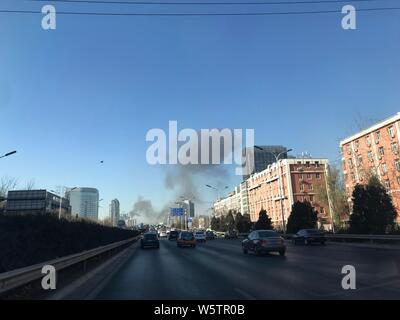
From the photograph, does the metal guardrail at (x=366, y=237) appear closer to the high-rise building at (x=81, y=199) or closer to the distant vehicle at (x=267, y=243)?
the distant vehicle at (x=267, y=243)

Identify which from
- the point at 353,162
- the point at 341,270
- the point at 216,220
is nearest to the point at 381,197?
the point at 341,270

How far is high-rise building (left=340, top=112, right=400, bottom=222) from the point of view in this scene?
67.0 m

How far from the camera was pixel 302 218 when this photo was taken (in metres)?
53.9

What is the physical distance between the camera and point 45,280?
12.0m

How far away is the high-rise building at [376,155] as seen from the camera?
6700 cm

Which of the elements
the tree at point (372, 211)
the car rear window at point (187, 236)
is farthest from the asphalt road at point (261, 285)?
the car rear window at point (187, 236)

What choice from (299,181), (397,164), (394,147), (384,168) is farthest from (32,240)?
(299,181)

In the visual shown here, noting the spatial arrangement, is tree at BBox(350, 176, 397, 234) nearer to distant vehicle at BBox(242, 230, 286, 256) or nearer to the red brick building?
distant vehicle at BBox(242, 230, 286, 256)

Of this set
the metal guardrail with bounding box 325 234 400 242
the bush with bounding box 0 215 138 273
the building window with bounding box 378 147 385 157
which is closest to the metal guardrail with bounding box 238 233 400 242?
the metal guardrail with bounding box 325 234 400 242

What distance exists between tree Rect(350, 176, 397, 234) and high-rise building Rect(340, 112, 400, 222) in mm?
16741

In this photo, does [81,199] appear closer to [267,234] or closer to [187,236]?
[187,236]
